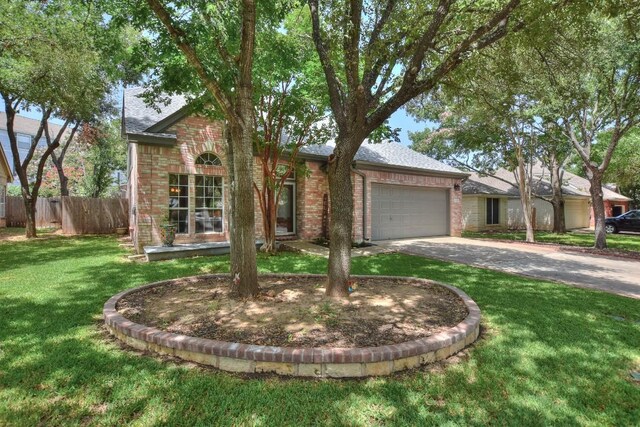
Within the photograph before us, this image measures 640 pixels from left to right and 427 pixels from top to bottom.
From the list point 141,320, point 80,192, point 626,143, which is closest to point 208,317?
point 141,320

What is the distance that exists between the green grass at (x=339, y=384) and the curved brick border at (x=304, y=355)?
0.39ft

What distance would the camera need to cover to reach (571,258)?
9.80 meters

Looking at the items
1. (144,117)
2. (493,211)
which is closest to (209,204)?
(144,117)

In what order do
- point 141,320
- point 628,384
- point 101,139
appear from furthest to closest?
point 101,139, point 141,320, point 628,384

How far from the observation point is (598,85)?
36.8ft

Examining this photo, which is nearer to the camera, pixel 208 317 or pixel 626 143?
pixel 208 317

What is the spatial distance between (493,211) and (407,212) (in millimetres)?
11038

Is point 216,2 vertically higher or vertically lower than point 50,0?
lower

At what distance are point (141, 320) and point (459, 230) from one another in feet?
47.0

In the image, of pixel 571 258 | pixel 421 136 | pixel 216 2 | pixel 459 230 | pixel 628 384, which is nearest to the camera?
pixel 628 384

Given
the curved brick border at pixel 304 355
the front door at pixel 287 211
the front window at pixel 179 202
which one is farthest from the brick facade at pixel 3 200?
the curved brick border at pixel 304 355

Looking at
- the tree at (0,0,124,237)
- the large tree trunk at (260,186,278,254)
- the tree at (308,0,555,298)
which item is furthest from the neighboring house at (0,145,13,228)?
the tree at (308,0,555,298)

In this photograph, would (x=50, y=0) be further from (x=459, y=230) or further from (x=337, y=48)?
(x=459, y=230)

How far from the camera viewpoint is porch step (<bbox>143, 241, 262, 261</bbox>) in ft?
28.0
